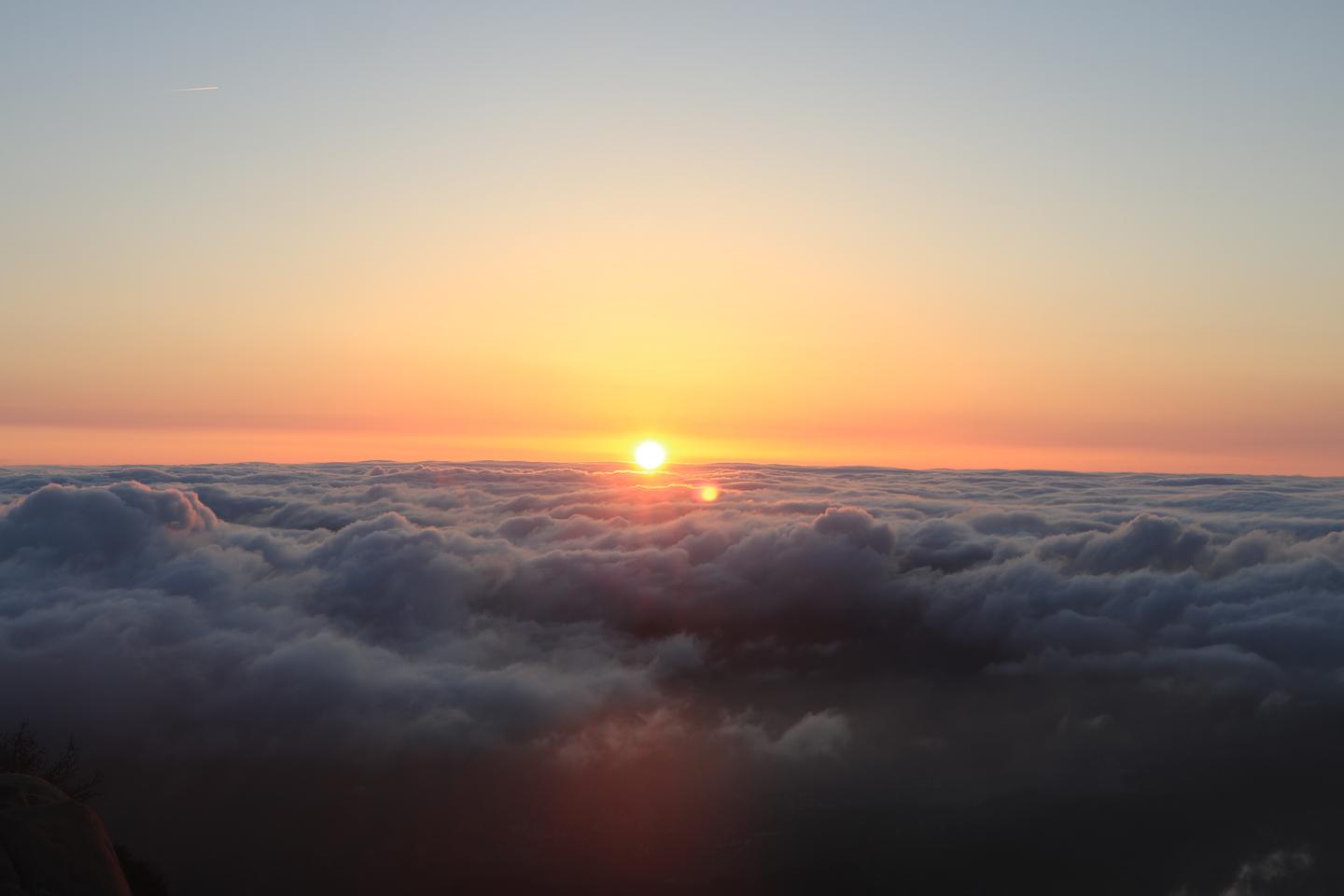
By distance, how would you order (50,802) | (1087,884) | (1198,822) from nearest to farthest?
(50,802)
(1087,884)
(1198,822)

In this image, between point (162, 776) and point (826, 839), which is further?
point (162, 776)

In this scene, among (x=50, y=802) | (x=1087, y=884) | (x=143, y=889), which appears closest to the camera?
(x=50, y=802)

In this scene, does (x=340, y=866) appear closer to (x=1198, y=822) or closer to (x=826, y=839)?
(x=826, y=839)

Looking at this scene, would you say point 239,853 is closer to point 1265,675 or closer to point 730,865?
point 730,865

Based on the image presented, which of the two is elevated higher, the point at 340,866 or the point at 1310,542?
the point at 1310,542

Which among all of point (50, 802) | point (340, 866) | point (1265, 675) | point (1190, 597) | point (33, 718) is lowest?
point (340, 866)

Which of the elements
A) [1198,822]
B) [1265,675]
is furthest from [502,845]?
[1265,675]
